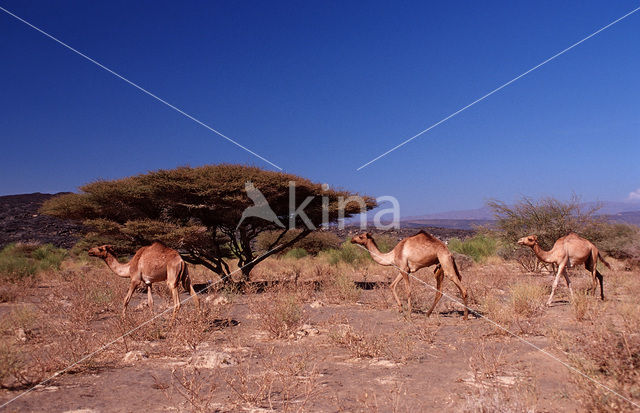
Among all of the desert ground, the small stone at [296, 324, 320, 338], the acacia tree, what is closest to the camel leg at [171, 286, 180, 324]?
the desert ground

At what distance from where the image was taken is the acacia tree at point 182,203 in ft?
45.6

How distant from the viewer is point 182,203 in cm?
1404

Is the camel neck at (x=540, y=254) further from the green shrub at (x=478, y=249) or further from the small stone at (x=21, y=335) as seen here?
the green shrub at (x=478, y=249)

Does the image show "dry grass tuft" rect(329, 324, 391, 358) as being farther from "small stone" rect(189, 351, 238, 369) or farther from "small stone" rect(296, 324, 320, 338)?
"small stone" rect(189, 351, 238, 369)

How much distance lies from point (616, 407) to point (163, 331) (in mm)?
6937

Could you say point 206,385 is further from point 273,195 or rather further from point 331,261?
point 331,261

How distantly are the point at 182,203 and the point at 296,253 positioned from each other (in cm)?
1394

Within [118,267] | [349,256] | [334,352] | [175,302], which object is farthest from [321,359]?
[349,256]

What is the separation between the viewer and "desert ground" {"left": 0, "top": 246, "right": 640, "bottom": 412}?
5.08 metres

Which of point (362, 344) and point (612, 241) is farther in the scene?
point (612, 241)

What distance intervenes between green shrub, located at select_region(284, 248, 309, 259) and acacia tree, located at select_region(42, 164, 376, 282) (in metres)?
10.7

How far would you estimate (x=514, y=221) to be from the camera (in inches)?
830

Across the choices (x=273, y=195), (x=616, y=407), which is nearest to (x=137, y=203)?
(x=273, y=195)

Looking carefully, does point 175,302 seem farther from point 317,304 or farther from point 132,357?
point 317,304
